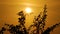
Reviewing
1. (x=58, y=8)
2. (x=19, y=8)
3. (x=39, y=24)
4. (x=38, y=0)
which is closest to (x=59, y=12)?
(x=58, y=8)

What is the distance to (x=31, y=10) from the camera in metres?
2.18

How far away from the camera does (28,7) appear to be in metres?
2.20

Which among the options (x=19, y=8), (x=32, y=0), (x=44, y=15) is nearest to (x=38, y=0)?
(x=32, y=0)

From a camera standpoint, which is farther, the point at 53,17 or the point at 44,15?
the point at 53,17

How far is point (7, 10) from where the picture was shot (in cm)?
223

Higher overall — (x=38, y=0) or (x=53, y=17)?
(x=38, y=0)

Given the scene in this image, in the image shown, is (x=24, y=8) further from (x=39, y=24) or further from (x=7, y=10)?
(x=39, y=24)

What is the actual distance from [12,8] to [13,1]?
0.23 ft

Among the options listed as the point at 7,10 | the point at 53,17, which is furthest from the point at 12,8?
the point at 53,17

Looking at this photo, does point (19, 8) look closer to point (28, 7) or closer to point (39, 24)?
point (28, 7)

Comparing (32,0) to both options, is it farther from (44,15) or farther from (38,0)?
(44,15)

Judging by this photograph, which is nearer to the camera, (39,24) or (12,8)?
(39,24)

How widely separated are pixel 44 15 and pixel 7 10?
51 cm

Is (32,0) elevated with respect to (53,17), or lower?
elevated
